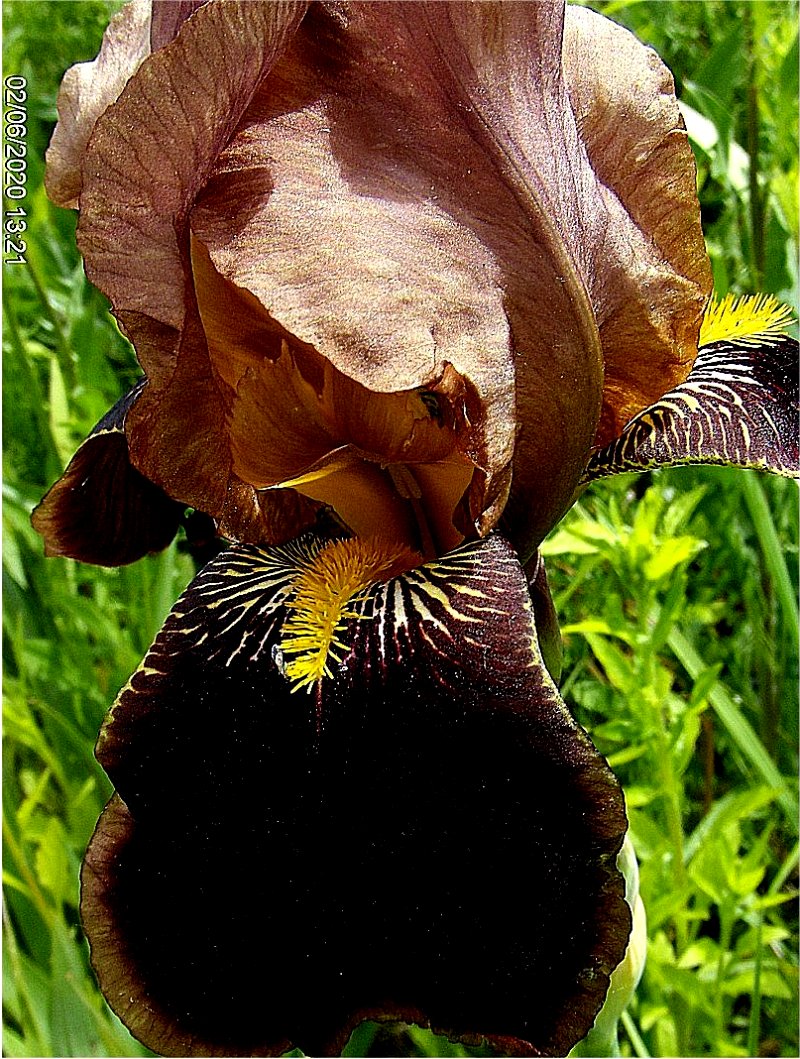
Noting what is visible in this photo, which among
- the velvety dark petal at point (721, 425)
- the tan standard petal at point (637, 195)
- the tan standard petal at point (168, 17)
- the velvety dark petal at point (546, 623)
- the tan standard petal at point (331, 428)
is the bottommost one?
the velvety dark petal at point (546, 623)

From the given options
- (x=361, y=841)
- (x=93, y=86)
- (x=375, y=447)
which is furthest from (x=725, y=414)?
(x=93, y=86)

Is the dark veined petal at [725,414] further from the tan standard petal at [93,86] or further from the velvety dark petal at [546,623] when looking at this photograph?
the tan standard petal at [93,86]

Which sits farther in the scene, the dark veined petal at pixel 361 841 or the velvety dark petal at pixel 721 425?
the velvety dark petal at pixel 721 425

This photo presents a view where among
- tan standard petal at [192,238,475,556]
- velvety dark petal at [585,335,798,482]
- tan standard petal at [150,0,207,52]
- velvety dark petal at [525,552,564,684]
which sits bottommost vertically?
velvety dark petal at [525,552,564,684]

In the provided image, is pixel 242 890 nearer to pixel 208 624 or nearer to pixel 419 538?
pixel 208 624

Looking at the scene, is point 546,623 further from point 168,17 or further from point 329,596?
point 168,17

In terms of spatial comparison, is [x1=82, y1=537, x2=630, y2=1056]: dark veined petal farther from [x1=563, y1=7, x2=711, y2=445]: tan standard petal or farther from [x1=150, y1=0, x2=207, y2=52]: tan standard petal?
[x1=150, y1=0, x2=207, y2=52]: tan standard petal
